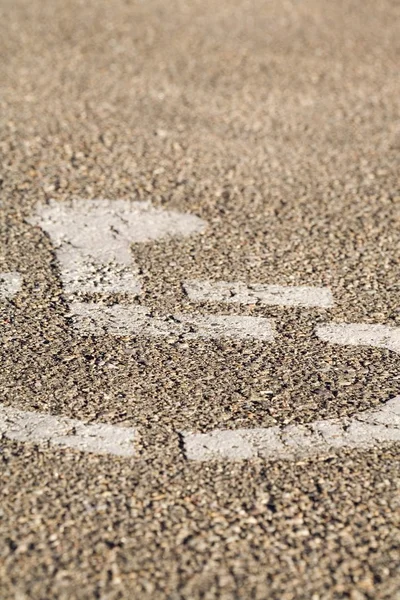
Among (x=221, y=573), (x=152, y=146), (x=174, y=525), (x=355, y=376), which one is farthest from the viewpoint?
(x=152, y=146)

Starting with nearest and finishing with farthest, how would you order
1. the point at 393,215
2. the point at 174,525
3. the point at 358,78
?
the point at 174,525 → the point at 393,215 → the point at 358,78

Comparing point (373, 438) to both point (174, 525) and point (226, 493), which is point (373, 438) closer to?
point (226, 493)

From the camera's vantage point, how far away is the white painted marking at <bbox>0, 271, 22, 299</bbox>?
409 cm

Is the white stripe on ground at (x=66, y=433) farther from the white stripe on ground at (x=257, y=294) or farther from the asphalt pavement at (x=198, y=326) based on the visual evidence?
the white stripe on ground at (x=257, y=294)

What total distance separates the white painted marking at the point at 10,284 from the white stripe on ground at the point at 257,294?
649 millimetres

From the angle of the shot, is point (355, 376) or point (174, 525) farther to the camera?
point (355, 376)

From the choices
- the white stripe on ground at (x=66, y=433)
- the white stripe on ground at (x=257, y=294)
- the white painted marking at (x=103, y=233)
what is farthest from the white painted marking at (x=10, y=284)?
the white stripe on ground at (x=66, y=433)

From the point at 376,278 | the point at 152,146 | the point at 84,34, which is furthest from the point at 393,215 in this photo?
the point at 84,34

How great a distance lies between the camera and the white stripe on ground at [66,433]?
124 inches

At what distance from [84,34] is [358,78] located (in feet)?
6.84

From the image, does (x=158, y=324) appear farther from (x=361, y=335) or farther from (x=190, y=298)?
(x=361, y=335)

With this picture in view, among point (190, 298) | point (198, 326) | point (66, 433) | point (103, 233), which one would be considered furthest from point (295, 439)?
point (103, 233)

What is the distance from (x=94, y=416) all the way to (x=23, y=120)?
310 cm

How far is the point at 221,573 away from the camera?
263 centimetres
